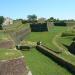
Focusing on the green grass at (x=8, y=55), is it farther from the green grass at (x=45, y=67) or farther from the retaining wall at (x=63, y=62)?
the retaining wall at (x=63, y=62)

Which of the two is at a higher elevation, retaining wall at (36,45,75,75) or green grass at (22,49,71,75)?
retaining wall at (36,45,75,75)

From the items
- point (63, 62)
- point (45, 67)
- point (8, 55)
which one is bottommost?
point (45, 67)

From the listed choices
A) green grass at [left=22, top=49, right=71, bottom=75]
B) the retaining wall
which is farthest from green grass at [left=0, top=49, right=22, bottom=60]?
Answer: the retaining wall

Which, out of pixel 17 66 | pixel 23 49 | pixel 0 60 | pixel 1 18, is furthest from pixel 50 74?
pixel 1 18

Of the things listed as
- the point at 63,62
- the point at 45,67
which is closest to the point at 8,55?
the point at 45,67

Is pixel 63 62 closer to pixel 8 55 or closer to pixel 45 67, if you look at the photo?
pixel 45 67

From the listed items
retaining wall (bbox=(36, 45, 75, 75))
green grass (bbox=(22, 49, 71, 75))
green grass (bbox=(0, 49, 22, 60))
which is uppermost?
green grass (bbox=(0, 49, 22, 60))

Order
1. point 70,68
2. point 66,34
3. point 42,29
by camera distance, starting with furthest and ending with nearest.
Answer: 1. point 42,29
2. point 66,34
3. point 70,68

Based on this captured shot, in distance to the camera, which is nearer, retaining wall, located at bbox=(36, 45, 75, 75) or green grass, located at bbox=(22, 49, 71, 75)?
green grass, located at bbox=(22, 49, 71, 75)

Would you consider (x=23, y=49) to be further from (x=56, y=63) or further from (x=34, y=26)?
(x=34, y=26)

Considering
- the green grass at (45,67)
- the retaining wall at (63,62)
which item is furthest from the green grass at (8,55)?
the retaining wall at (63,62)

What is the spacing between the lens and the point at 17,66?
32.1ft

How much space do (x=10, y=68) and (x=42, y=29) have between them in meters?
33.0

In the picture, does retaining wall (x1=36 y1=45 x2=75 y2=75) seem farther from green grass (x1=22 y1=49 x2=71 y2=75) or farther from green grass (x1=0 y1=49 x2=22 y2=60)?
green grass (x1=0 y1=49 x2=22 y2=60)
